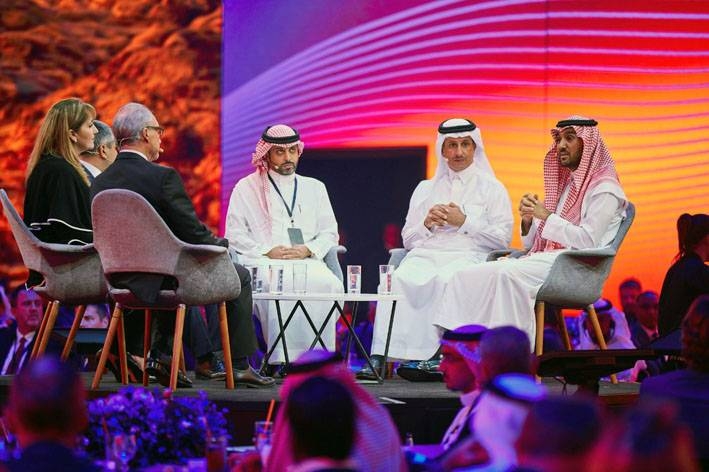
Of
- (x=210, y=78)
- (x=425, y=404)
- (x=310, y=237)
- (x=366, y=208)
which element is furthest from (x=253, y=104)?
(x=425, y=404)

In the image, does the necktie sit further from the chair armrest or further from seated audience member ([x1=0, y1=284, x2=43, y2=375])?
the chair armrest

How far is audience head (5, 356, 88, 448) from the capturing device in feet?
8.82

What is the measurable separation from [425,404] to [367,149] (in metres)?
4.86

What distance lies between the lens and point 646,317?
8.95 m

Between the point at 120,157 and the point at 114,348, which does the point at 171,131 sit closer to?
the point at 114,348

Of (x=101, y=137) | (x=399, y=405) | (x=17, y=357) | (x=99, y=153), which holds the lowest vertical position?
(x=17, y=357)

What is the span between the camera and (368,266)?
10211mm

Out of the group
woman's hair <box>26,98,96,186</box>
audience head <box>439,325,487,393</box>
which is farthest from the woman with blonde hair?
audience head <box>439,325,487,393</box>

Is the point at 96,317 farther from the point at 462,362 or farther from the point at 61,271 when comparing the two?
the point at 462,362

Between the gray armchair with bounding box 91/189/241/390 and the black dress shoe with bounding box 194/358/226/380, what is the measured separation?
0.65m

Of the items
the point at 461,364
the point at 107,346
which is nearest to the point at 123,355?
the point at 107,346

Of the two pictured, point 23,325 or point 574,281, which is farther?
point 23,325

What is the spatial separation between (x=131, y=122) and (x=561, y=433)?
425cm

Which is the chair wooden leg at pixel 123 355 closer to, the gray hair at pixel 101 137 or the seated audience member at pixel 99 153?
the seated audience member at pixel 99 153
